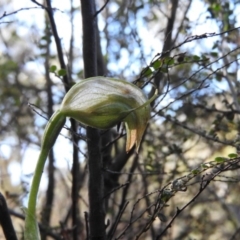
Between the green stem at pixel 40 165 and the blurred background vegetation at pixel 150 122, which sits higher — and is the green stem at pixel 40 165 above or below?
below

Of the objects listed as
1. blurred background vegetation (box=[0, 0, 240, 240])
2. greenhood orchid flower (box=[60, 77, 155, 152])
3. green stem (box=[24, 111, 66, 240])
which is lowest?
green stem (box=[24, 111, 66, 240])

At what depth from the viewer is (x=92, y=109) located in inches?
33.0

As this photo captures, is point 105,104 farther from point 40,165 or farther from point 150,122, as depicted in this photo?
point 150,122

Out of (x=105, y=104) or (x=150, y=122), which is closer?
(x=105, y=104)

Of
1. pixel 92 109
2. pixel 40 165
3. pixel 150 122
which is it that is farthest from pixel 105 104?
pixel 150 122

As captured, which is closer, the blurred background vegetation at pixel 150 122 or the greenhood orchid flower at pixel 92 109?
the greenhood orchid flower at pixel 92 109

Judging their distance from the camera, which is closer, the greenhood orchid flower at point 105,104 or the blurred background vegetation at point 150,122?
the greenhood orchid flower at point 105,104

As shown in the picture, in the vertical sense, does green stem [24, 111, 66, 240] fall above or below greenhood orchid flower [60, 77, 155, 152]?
below

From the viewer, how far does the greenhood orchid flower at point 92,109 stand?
0.84 m

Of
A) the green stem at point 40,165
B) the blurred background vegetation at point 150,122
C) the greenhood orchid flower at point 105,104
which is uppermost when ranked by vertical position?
the blurred background vegetation at point 150,122

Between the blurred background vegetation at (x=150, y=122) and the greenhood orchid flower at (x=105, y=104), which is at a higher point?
the blurred background vegetation at (x=150, y=122)

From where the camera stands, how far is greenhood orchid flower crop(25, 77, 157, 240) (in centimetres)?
84

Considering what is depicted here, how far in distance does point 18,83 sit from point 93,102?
2.05m

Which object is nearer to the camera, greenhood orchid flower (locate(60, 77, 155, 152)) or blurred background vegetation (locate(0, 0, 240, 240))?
greenhood orchid flower (locate(60, 77, 155, 152))
